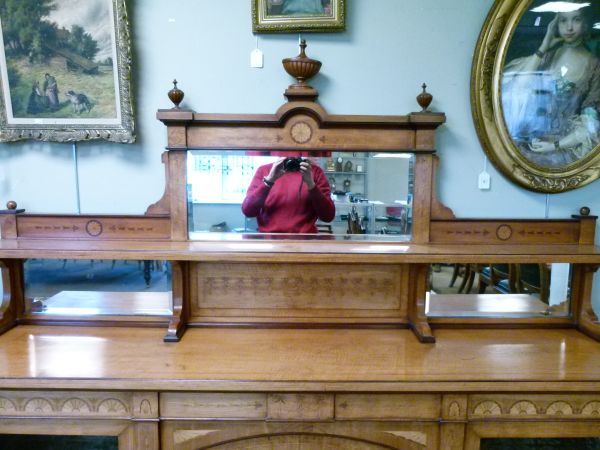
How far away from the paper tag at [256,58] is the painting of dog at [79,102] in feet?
2.05

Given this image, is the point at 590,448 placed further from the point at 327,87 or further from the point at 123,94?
the point at 123,94

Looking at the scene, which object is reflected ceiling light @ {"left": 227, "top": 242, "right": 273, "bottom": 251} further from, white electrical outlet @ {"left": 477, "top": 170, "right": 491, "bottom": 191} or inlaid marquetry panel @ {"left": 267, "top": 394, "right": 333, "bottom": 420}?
white electrical outlet @ {"left": 477, "top": 170, "right": 491, "bottom": 191}

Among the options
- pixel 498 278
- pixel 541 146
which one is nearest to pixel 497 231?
pixel 498 278

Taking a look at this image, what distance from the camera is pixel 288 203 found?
1.55 meters

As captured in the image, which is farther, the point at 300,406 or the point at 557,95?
the point at 557,95

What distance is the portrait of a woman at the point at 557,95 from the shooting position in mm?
1505

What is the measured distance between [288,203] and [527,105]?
977 millimetres

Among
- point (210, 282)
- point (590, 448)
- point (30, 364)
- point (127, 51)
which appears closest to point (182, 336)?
point (210, 282)

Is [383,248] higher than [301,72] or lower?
lower

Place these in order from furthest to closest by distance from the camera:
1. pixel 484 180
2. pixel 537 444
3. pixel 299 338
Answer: pixel 484 180 → pixel 299 338 → pixel 537 444

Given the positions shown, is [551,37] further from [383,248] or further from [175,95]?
[175,95]

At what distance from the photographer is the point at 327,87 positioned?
5.02ft

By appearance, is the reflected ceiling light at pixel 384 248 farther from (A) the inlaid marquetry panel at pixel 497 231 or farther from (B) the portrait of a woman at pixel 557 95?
(B) the portrait of a woman at pixel 557 95

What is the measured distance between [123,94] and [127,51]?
0.50 feet
